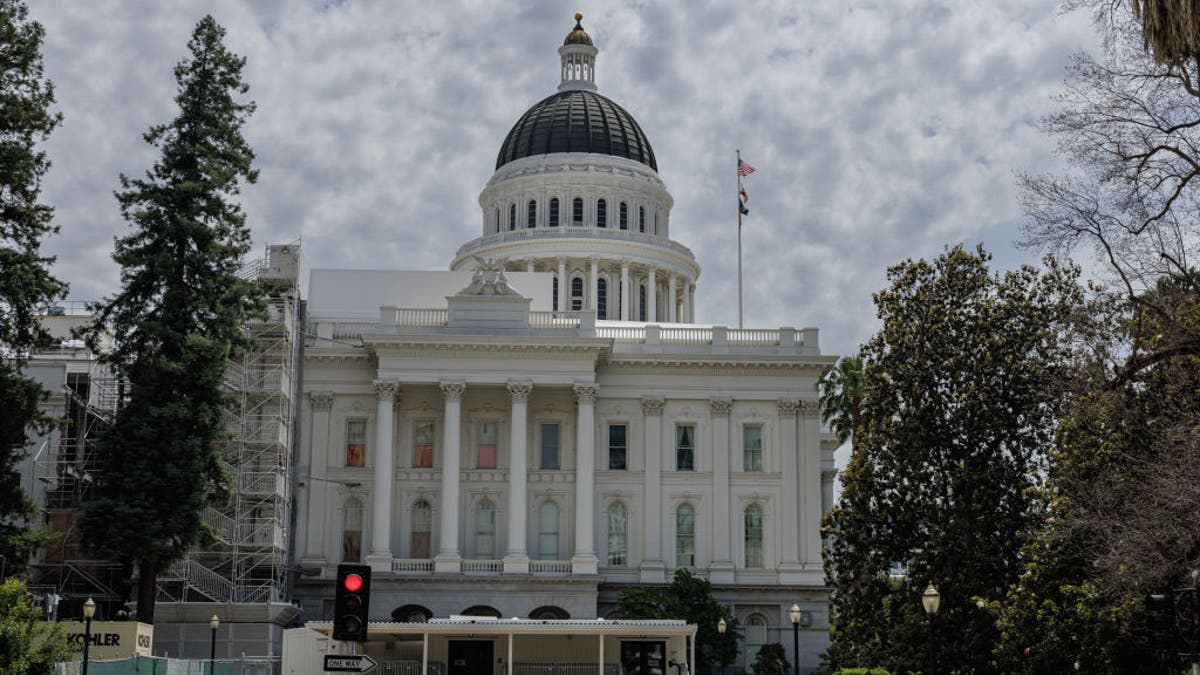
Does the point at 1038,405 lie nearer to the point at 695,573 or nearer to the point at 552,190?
the point at 695,573

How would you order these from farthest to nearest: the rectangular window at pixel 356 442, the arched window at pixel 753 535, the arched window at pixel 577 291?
the arched window at pixel 577 291
the rectangular window at pixel 356 442
the arched window at pixel 753 535

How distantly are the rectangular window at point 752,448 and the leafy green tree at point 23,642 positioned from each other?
123ft

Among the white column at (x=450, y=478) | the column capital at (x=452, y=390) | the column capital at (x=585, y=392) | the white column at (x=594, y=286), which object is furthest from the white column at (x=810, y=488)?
the white column at (x=594, y=286)

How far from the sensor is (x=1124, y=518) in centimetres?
3095

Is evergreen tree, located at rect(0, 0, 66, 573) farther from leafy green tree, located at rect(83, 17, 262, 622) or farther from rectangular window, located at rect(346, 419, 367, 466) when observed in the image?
rectangular window, located at rect(346, 419, 367, 466)

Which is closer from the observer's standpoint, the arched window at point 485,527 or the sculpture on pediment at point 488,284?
the arched window at point 485,527

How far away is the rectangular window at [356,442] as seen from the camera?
211ft

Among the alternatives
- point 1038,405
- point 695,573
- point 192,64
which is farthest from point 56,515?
point 1038,405

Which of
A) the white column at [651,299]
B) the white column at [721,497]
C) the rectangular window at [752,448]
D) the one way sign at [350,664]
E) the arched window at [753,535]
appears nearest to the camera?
the one way sign at [350,664]

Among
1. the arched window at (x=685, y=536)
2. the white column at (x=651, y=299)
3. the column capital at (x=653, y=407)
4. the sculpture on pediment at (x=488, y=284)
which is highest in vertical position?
the white column at (x=651, y=299)

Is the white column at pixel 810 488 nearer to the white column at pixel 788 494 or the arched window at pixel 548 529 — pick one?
the white column at pixel 788 494

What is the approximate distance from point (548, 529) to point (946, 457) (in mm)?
25751

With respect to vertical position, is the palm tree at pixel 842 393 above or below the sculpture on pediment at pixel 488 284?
below

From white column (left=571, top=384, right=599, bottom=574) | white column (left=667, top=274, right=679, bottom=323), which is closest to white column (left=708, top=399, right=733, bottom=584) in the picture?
white column (left=571, top=384, right=599, bottom=574)
